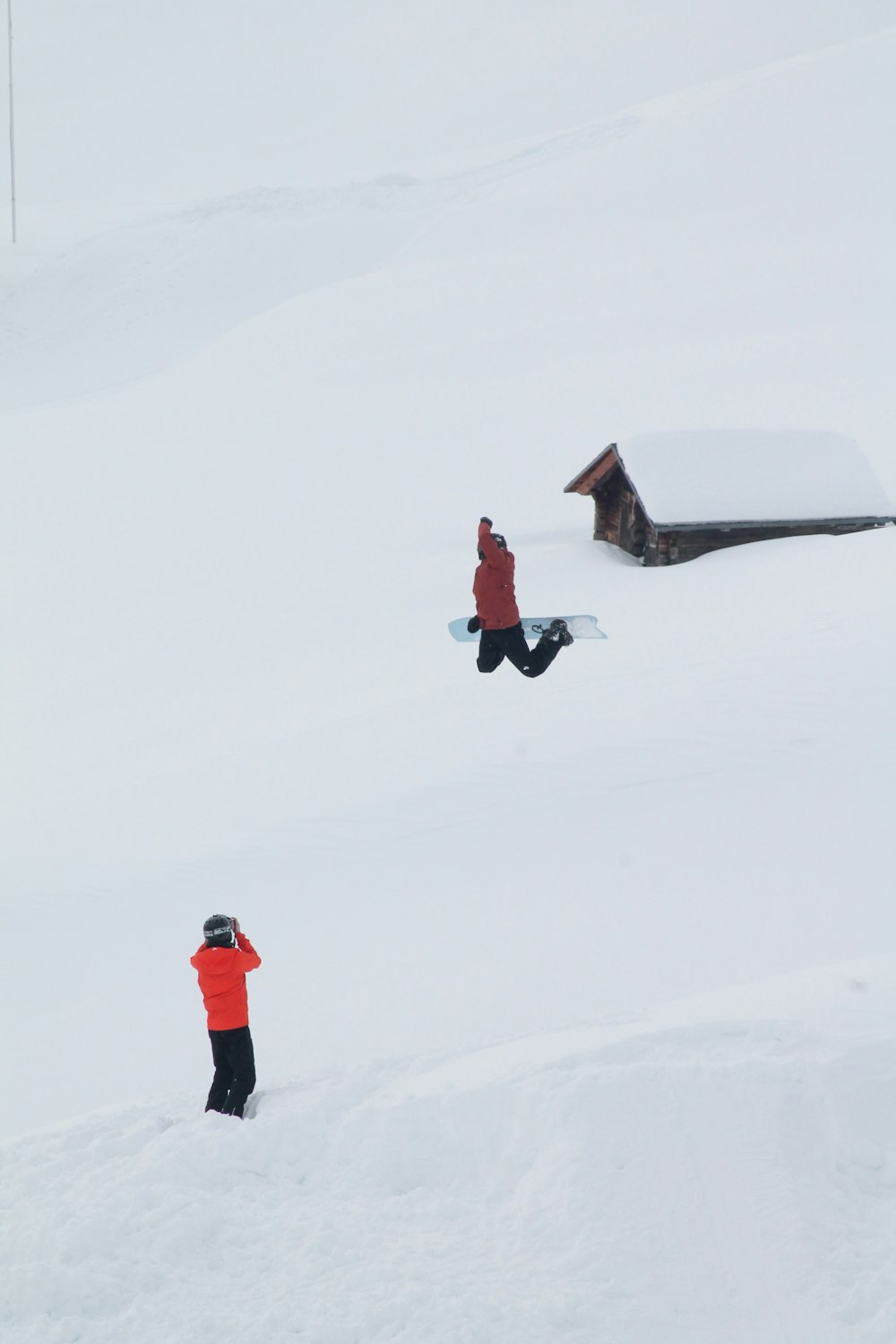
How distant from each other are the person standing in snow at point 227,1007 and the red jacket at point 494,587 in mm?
4178

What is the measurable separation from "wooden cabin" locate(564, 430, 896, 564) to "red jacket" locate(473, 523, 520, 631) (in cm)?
795

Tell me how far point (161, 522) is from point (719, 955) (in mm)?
20167

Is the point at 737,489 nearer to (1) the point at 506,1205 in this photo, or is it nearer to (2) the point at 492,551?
(2) the point at 492,551

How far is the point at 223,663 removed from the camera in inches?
679

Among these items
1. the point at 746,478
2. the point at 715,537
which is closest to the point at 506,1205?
the point at 715,537

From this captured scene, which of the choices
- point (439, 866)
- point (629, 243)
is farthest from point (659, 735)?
point (629, 243)

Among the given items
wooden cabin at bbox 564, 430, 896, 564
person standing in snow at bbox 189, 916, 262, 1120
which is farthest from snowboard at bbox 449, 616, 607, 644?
person standing in snow at bbox 189, 916, 262, 1120

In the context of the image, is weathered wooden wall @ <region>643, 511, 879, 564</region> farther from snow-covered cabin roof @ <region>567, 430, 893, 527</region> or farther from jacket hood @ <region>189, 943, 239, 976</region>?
jacket hood @ <region>189, 943, 239, 976</region>

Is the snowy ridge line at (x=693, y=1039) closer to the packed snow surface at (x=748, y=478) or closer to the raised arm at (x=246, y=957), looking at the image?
the raised arm at (x=246, y=957)

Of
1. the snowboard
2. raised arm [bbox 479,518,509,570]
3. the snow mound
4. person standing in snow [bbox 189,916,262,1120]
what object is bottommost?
the snow mound

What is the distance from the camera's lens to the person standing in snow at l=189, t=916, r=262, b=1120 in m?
6.93

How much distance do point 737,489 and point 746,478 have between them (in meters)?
0.28

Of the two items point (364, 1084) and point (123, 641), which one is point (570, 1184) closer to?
point (364, 1084)

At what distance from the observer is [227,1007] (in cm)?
700
